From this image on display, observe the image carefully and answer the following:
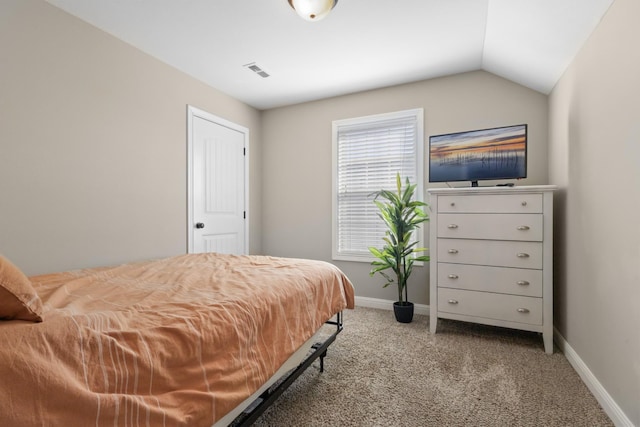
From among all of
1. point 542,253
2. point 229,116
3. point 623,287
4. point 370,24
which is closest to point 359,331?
point 542,253

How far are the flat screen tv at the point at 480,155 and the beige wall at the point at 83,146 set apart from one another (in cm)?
251

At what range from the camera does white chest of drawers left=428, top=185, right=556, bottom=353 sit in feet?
7.71

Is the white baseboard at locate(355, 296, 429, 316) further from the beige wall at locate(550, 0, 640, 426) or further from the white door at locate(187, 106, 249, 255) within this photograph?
the white door at locate(187, 106, 249, 255)

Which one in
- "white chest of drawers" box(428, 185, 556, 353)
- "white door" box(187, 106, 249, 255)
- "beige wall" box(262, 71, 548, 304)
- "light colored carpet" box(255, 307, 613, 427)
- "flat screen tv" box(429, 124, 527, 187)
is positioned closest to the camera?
"light colored carpet" box(255, 307, 613, 427)

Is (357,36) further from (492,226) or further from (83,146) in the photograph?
(83,146)

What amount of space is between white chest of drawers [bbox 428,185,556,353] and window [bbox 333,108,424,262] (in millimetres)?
750

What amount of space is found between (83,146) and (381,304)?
3.12m

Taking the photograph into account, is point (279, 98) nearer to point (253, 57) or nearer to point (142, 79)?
point (253, 57)

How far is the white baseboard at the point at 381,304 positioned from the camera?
3231mm

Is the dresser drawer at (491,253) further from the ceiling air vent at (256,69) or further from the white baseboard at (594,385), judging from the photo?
the ceiling air vent at (256,69)

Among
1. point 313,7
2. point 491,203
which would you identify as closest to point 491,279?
point 491,203

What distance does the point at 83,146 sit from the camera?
224 centimetres

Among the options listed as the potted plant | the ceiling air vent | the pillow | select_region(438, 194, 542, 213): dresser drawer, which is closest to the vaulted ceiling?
the ceiling air vent

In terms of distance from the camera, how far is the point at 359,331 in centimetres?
277
